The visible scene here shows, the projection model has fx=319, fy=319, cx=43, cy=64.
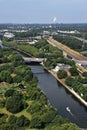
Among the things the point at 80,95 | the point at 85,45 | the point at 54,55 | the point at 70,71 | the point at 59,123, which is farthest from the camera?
the point at 85,45

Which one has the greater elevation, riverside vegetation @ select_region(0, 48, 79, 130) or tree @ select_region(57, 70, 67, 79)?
riverside vegetation @ select_region(0, 48, 79, 130)

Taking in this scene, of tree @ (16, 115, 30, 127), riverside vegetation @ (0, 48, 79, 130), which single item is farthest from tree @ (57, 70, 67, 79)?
tree @ (16, 115, 30, 127)

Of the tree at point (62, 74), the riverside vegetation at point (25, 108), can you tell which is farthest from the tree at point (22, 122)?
the tree at point (62, 74)

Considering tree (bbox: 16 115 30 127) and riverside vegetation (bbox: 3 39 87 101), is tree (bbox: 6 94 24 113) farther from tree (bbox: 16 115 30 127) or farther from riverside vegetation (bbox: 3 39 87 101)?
riverside vegetation (bbox: 3 39 87 101)

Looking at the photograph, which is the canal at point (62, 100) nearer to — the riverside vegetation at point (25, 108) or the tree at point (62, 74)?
the tree at point (62, 74)

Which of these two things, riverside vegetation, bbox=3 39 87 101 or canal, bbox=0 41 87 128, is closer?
canal, bbox=0 41 87 128

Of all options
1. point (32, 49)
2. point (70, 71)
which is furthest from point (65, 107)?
point (32, 49)

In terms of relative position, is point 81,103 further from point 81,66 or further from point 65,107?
point 81,66

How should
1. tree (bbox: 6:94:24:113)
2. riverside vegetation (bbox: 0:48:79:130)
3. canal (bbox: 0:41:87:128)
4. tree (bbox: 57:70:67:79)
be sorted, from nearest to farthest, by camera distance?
riverside vegetation (bbox: 0:48:79:130), tree (bbox: 6:94:24:113), canal (bbox: 0:41:87:128), tree (bbox: 57:70:67:79)
